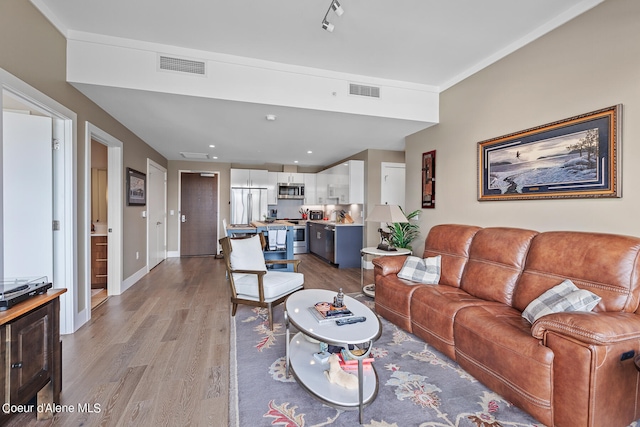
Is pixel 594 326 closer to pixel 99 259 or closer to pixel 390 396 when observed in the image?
pixel 390 396

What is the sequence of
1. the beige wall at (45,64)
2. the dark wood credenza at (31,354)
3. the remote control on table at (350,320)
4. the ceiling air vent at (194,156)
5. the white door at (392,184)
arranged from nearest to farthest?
the dark wood credenza at (31,354), the remote control on table at (350,320), the beige wall at (45,64), the white door at (392,184), the ceiling air vent at (194,156)

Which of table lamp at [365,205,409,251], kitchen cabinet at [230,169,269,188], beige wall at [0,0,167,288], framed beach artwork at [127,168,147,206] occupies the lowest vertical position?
table lamp at [365,205,409,251]

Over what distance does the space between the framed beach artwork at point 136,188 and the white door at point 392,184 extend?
432 cm

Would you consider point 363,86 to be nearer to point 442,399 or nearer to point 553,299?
point 553,299

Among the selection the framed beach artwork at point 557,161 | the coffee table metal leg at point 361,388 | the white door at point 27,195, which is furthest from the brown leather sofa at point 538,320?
the white door at point 27,195

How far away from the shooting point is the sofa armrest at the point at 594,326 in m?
1.37

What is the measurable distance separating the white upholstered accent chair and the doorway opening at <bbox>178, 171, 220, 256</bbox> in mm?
4365

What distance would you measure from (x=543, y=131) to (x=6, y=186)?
4.73 meters

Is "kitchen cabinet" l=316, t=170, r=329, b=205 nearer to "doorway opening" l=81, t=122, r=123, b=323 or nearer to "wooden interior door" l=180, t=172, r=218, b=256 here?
"wooden interior door" l=180, t=172, r=218, b=256

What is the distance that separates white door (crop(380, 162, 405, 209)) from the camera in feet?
18.4

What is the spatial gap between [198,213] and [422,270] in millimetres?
5920

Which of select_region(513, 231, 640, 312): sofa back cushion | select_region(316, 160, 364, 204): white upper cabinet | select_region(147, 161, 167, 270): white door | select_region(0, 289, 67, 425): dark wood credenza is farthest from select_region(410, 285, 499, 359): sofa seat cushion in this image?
select_region(147, 161, 167, 270): white door

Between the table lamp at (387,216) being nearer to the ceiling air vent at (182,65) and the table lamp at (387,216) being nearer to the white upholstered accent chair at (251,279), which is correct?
the white upholstered accent chair at (251,279)

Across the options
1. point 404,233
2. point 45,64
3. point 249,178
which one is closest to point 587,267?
point 404,233
